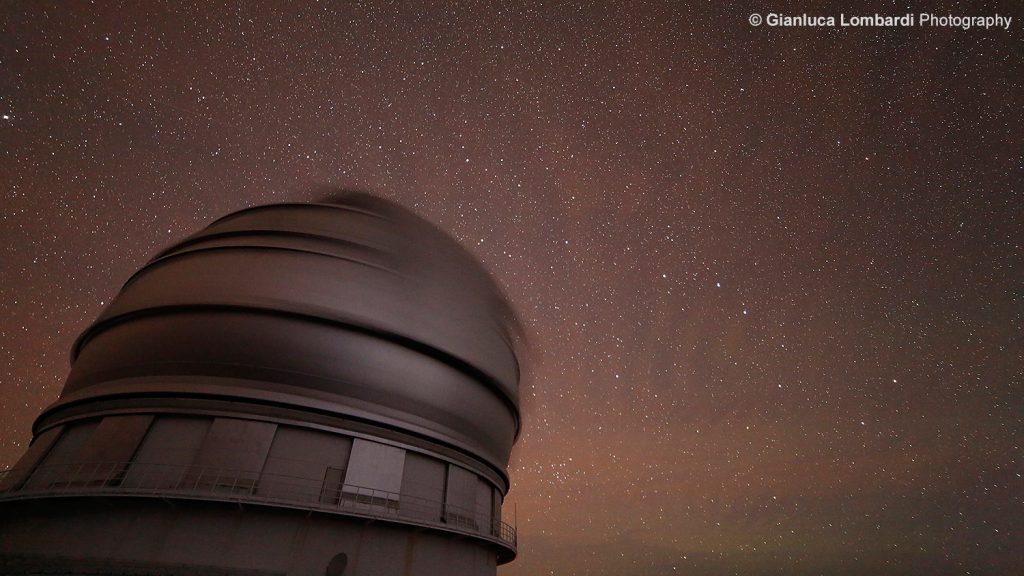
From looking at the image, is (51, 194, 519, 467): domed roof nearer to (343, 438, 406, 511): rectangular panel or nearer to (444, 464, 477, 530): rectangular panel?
(343, 438, 406, 511): rectangular panel

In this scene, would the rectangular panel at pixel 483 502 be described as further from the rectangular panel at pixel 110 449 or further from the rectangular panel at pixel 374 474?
the rectangular panel at pixel 110 449

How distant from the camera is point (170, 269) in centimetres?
1244

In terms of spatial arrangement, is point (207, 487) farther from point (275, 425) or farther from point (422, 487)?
point (422, 487)

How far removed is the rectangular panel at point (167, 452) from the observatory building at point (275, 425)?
0.03 m

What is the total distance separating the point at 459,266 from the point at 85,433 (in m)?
10.4

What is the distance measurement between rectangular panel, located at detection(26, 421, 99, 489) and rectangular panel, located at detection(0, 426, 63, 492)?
6.1 inches

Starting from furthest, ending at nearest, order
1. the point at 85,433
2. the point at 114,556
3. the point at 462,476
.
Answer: the point at 462,476
the point at 85,433
the point at 114,556

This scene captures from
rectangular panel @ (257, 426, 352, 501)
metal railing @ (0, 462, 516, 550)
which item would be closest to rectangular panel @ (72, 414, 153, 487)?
metal railing @ (0, 462, 516, 550)

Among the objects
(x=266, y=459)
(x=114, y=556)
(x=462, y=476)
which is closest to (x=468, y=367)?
(x=462, y=476)

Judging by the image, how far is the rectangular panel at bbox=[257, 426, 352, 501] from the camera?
30.4ft

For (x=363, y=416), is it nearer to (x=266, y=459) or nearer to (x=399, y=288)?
(x=266, y=459)

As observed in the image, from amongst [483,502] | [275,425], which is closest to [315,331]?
[275,425]

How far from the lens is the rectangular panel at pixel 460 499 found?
1105cm

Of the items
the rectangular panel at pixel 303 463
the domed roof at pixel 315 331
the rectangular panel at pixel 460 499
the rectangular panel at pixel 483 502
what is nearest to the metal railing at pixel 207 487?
the rectangular panel at pixel 303 463
